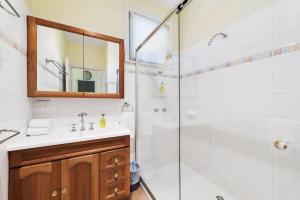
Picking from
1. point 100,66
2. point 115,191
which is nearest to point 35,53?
point 100,66

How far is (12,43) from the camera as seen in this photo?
1.00 metres

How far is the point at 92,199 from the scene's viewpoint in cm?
113

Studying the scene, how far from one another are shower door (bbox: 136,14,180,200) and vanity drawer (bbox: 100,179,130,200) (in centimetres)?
37

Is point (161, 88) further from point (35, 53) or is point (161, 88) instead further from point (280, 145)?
point (35, 53)

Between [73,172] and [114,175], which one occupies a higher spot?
[73,172]

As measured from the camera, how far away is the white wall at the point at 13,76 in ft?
2.82

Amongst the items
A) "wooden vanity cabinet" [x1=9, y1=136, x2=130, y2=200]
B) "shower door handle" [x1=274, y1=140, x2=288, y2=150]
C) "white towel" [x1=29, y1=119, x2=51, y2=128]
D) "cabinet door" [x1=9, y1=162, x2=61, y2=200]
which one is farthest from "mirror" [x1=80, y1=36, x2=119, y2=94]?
"shower door handle" [x1=274, y1=140, x2=288, y2=150]

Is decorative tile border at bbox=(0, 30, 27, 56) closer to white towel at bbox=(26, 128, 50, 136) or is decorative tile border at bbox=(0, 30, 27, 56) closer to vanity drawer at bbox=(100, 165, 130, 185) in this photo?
white towel at bbox=(26, 128, 50, 136)

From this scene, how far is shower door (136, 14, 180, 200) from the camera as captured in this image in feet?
4.88

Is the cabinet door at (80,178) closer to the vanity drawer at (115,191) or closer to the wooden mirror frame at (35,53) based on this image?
the vanity drawer at (115,191)

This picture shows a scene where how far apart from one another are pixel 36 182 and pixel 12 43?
104 cm

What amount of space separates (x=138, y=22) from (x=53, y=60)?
4.00ft

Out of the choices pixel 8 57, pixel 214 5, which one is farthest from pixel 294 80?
pixel 8 57

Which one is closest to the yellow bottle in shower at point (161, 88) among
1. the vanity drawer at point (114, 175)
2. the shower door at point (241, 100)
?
the shower door at point (241, 100)
